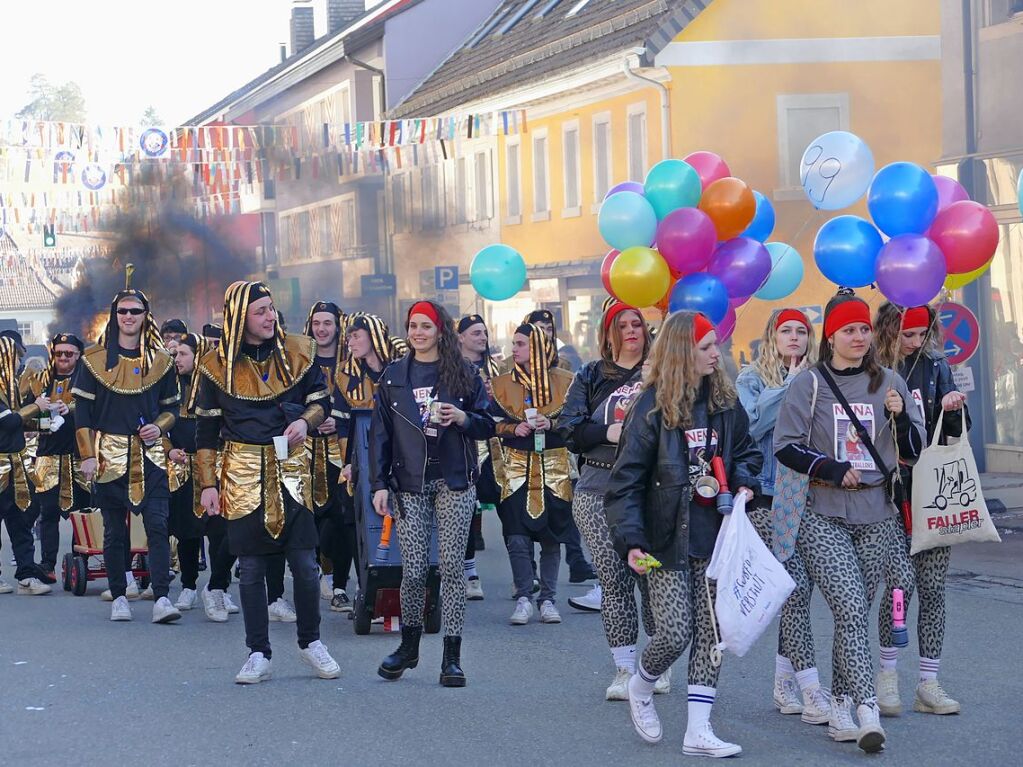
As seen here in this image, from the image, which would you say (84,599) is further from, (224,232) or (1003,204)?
(224,232)

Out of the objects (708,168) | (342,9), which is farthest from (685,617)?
(342,9)

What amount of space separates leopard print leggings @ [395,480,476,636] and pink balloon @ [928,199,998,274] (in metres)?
2.74

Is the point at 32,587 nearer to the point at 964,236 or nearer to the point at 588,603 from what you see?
the point at 588,603

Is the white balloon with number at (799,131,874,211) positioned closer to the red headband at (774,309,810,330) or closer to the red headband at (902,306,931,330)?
the red headband at (774,309,810,330)

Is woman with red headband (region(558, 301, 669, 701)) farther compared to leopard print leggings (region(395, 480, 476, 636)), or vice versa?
leopard print leggings (region(395, 480, 476, 636))

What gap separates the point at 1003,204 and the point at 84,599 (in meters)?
11.0

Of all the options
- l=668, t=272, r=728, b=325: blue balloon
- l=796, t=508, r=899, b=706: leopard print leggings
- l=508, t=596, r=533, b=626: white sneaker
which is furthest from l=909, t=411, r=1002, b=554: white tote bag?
l=508, t=596, r=533, b=626: white sneaker

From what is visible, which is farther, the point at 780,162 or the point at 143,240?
the point at 143,240

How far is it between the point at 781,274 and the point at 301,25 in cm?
5207

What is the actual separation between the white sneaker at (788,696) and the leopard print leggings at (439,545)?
4.96 ft

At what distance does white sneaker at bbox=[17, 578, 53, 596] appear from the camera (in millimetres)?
11594

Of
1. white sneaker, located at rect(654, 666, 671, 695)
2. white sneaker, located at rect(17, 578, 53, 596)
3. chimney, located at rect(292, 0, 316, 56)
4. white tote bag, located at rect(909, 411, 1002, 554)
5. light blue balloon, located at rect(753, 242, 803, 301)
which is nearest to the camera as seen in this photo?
white tote bag, located at rect(909, 411, 1002, 554)

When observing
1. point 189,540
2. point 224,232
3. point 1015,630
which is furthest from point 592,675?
point 224,232

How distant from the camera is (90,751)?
657 centimetres
